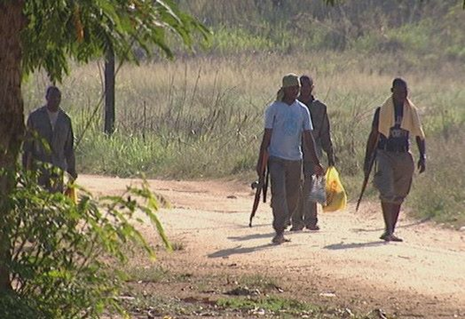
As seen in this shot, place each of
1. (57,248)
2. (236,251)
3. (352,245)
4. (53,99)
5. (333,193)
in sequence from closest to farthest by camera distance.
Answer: (57,248) → (53,99) → (236,251) → (352,245) → (333,193)

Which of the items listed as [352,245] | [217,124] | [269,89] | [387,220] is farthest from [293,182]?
[269,89]

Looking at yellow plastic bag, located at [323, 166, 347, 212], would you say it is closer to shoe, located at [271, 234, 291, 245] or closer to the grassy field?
shoe, located at [271, 234, 291, 245]

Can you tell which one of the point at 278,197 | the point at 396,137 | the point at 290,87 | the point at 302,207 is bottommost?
the point at 302,207

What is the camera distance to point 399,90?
44.6 ft

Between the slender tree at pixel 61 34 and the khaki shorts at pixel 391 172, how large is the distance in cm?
604

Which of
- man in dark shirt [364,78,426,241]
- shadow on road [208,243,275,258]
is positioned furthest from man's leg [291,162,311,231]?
shadow on road [208,243,275,258]

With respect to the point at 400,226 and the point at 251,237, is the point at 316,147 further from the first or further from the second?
the point at 400,226

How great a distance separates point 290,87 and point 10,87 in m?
5.95

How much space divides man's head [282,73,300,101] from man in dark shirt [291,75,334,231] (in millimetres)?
1146

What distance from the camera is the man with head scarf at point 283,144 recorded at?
13359 mm

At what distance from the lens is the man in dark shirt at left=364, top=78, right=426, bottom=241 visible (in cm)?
1370

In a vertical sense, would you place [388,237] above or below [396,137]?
below

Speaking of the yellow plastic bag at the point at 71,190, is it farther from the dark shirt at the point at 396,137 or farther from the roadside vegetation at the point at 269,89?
the dark shirt at the point at 396,137

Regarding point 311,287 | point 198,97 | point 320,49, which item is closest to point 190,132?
point 198,97
